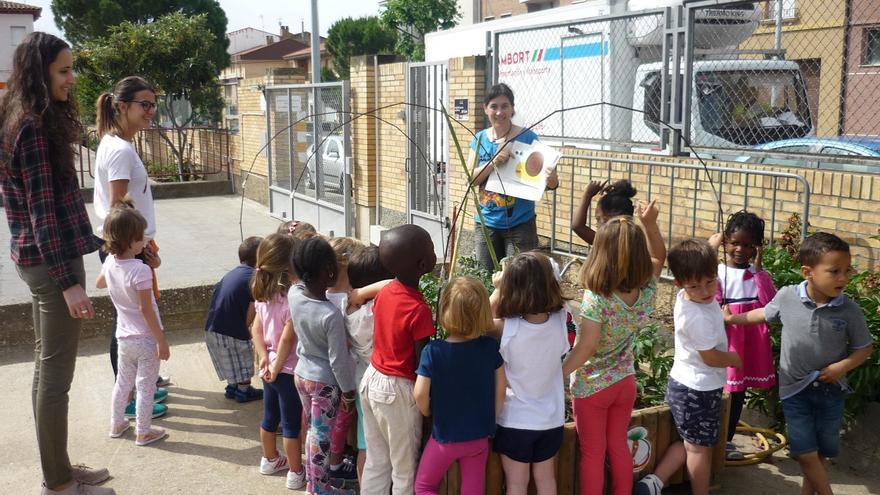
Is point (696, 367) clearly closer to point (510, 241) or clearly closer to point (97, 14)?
point (510, 241)

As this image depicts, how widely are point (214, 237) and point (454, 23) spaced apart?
2450 centimetres

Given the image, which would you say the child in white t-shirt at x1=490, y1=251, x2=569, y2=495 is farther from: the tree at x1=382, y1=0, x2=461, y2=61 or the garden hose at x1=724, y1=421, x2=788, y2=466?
the tree at x1=382, y1=0, x2=461, y2=61

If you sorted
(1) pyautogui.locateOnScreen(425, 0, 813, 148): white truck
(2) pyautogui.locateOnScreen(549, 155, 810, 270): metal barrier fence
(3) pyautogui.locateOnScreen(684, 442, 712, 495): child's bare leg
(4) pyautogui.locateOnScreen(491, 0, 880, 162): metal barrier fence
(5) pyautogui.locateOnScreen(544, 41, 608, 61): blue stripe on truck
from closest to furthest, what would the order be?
(3) pyautogui.locateOnScreen(684, 442, 712, 495): child's bare leg < (2) pyautogui.locateOnScreen(549, 155, 810, 270): metal barrier fence < (4) pyautogui.locateOnScreen(491, 0, 880, 162): metal barrier fence < (1) pyautogui.locateOnScreen(425, 0, 813, 148): white truck < (5) pyautogui.locateOnScreen(544, 41, 608, 61): blue stripe on truck

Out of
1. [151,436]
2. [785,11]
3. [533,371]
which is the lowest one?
[151,436]

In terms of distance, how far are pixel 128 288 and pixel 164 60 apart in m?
15.5

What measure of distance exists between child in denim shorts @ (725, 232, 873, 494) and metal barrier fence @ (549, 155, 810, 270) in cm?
157

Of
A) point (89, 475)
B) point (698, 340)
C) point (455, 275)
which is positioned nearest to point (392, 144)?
point (455, 275)

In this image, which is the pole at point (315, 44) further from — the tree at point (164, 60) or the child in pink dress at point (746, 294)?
the child in pink dress at point (746, 294)

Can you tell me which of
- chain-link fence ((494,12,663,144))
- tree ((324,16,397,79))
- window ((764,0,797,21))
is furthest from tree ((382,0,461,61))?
window ((764,0,797,21))

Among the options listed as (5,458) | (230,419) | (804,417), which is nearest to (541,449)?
(804,417)

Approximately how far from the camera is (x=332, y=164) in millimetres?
11328

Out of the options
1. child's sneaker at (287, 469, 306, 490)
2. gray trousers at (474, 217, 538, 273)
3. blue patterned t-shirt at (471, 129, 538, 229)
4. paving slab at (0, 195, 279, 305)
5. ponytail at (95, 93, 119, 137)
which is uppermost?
ponytail at (95, 93, 119, 137)

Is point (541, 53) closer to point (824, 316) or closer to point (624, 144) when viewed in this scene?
point (624, 144)

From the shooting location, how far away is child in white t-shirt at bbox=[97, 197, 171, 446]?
13.3 ft
